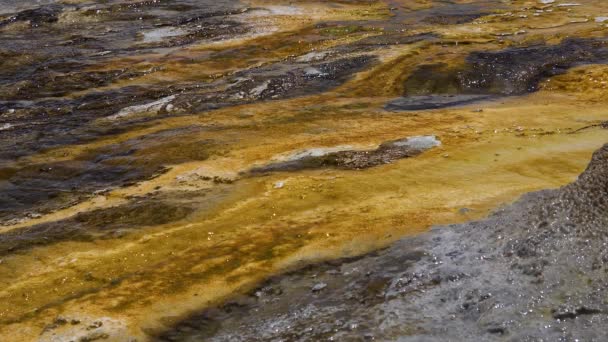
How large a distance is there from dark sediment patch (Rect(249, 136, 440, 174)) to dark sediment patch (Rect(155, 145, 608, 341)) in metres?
2.41

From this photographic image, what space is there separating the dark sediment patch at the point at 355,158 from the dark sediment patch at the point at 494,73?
220 centimetres

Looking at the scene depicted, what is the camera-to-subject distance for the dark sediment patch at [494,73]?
11328 millimetres

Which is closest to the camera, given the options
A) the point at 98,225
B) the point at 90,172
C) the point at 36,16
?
the point at 98,225

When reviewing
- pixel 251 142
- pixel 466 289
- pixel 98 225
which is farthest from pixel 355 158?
pixel 466 289

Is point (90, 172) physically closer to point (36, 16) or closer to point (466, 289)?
point (466, 289)

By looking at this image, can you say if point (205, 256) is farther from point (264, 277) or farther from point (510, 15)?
point (510, 15)

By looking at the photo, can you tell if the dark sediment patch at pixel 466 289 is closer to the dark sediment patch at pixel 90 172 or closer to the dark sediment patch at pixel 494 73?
the dark sediment patch at pixel 90 172

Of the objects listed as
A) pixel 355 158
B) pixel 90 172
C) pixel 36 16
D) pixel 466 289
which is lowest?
pixel 90 172

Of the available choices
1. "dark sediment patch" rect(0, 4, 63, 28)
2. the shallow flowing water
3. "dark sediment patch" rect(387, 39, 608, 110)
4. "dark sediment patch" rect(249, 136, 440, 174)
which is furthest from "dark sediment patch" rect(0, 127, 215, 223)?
"dark sediment patch" rect(0, 4, 63, 28)

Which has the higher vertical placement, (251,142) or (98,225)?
(251,142)

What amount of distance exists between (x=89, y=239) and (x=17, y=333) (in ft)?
5.14

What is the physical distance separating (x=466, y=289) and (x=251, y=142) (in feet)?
15.9

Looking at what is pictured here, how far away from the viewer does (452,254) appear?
525 cm

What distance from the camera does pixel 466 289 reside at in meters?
4.73
